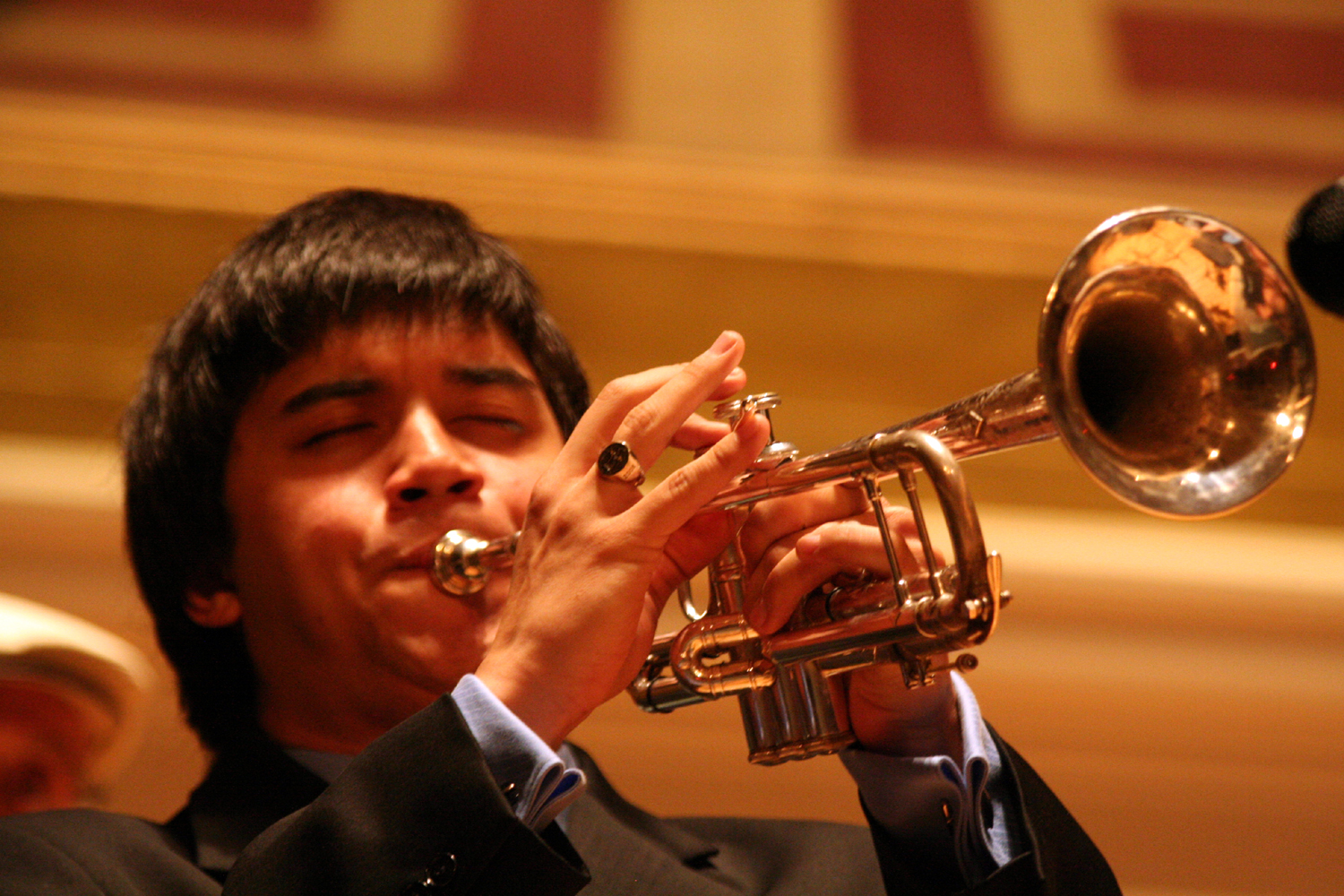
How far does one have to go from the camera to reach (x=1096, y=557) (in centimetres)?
307

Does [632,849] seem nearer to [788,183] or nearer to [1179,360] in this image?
[1179,360]

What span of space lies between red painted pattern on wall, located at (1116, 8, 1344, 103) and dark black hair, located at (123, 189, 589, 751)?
238 cm

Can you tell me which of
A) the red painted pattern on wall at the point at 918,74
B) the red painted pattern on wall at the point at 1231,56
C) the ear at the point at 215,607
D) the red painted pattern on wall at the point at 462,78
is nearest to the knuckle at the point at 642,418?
the ear at the point at 215,607

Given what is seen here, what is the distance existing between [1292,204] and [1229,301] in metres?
2.62

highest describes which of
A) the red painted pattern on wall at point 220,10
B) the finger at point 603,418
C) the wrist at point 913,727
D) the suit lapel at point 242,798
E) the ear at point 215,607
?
the red painted pattern on wall at point 220,10

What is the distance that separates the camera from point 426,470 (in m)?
1.62

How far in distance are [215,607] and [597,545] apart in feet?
2.64

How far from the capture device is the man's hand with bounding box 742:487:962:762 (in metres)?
1.37

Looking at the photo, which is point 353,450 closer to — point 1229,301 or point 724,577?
point 724,577

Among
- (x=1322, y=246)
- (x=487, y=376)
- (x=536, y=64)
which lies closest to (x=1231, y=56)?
(x=536, y=64)

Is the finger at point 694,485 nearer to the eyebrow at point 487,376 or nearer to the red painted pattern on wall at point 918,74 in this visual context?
the eyebrow at point 487,376

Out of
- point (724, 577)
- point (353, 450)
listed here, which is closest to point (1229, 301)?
point (724, 577)

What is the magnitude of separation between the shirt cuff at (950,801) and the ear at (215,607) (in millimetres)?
861

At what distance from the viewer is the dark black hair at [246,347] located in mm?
1812
